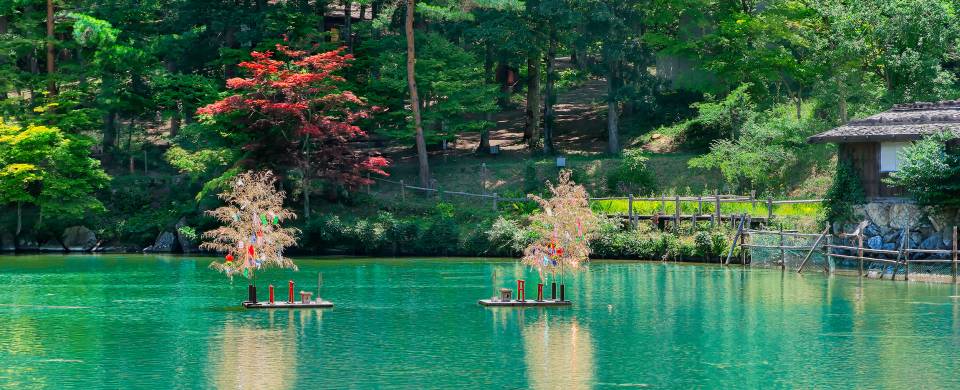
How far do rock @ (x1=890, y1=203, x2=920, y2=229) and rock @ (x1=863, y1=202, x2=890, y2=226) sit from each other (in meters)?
0.21

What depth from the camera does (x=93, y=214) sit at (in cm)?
6225

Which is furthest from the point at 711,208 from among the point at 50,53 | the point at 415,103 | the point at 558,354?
the point at 50,53

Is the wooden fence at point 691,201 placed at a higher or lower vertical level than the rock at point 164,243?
higher

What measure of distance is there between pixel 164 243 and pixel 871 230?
1276 inches

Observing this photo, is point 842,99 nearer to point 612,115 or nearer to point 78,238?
point 612,115

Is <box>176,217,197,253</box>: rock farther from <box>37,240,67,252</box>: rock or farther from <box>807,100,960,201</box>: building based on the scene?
<box>807,100,960,201</box>: building

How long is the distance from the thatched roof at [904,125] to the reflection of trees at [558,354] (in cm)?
1633

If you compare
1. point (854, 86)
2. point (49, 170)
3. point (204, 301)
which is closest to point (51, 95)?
point (49, 170)

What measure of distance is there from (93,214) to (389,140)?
1654 cm

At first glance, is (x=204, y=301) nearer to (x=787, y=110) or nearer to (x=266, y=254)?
(x=266, y=254)

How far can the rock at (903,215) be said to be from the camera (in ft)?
150

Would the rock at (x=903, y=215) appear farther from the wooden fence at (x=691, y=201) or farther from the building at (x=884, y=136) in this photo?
the wooden fence at (x=691, y=201)

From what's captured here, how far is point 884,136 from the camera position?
4600 cm

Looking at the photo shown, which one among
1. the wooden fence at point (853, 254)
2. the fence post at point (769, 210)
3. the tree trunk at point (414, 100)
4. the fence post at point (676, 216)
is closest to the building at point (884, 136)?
the wooden fence at point (853, 254)
